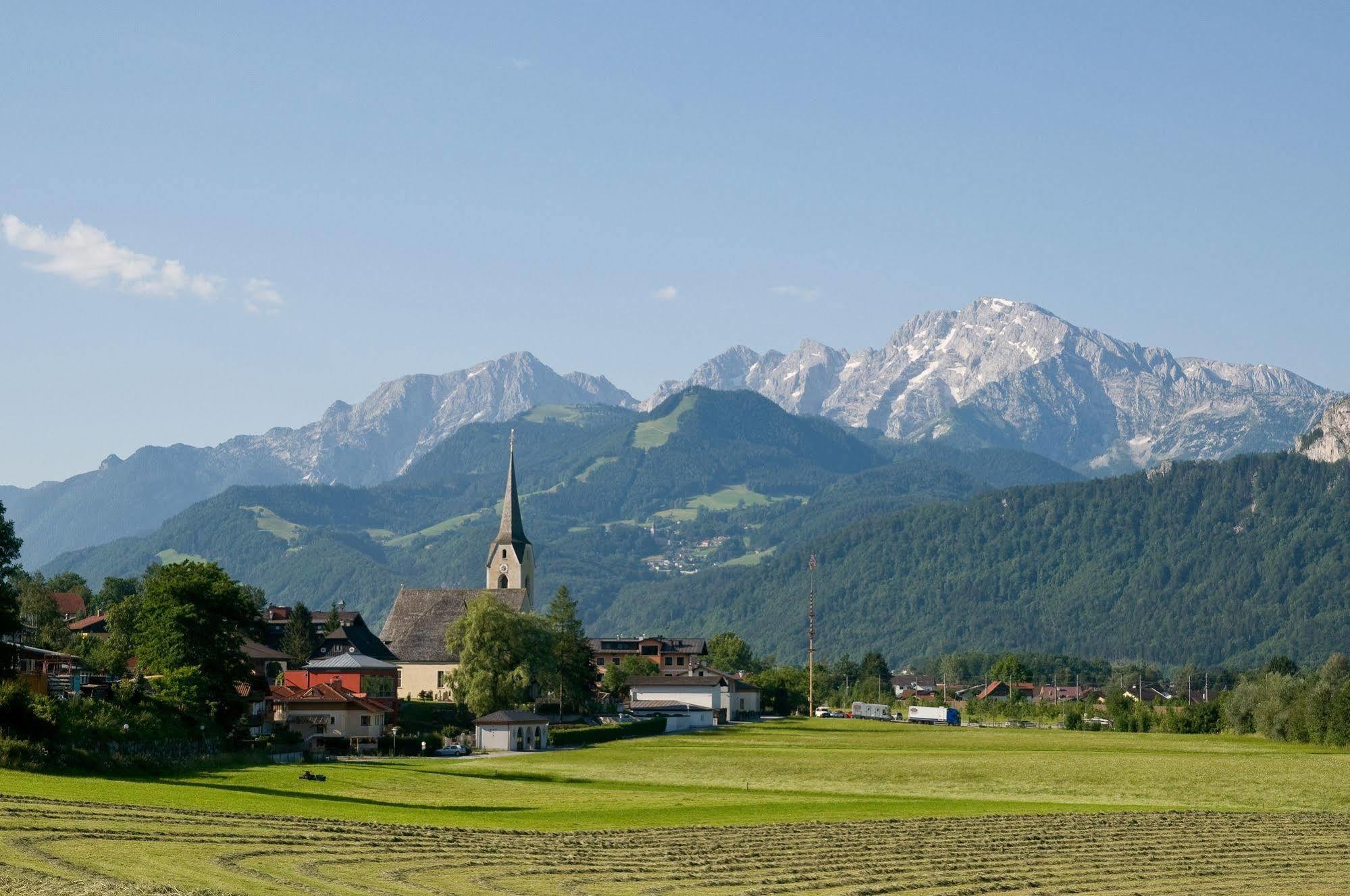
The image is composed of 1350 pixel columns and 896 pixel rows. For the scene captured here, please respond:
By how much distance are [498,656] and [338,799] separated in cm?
6404

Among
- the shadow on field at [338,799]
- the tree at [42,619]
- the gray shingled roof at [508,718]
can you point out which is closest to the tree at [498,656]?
the gray shingled roof at [508,718]

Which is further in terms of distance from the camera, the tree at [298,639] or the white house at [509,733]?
the tree at [298,639]

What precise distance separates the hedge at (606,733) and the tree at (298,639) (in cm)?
3208

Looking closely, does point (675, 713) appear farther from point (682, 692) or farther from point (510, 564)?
point (510, 564)

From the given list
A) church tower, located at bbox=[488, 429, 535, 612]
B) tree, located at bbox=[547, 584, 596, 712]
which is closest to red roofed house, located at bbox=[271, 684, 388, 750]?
tree, located at bbox=[547, 584, 596, 712]

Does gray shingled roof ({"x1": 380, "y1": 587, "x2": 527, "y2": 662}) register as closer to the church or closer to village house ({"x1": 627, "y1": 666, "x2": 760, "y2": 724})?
the church

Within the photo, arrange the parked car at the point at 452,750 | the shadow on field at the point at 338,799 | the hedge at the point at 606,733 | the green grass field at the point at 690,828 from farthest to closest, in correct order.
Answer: the hedge at the point at 606,733 < the parked car at the point at 452,750 < the shadow on field at the point at 338,799 < the green grass field at the point at 690,828

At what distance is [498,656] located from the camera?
131 metres

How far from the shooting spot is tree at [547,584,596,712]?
144000 mm

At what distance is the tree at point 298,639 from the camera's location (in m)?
158

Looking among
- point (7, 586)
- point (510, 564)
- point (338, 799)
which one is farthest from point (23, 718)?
point (510, 564)

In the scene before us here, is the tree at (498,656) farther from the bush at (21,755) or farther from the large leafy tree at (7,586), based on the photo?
the bush at (21,755)

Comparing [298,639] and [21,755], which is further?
[298,639]

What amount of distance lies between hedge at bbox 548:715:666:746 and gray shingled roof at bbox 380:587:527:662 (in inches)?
920
